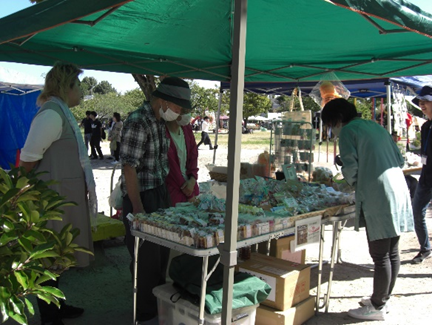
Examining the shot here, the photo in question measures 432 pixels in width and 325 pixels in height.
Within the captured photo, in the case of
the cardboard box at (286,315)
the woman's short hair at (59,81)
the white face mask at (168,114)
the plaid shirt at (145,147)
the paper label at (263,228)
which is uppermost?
the woman's short hair at (59,81)

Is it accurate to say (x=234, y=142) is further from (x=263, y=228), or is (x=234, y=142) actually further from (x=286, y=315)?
(x=286, y=315)

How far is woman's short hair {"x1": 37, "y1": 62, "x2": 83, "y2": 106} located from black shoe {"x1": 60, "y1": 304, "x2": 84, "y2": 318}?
1667mm

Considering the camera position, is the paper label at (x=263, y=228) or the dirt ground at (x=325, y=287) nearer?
the paper label at (x=263, y=228)

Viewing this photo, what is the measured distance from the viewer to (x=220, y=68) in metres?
5.34

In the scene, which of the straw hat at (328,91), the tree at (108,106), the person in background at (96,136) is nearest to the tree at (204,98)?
the tree at (108,106)

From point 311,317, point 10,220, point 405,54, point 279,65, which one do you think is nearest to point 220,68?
point 279,65

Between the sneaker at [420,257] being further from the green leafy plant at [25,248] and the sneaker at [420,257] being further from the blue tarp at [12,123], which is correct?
the blue tarp at [12,123]

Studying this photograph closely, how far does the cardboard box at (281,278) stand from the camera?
304 cm

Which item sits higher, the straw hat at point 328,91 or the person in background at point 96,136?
the straw hat at point 328,91

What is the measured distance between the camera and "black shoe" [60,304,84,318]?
3.22m

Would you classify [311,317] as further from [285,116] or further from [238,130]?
[285,116]

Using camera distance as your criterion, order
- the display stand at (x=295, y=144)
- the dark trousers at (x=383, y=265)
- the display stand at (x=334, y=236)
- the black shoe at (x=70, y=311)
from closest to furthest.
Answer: the dark trousers at (x=383, y=265) < the black shoe at (x=70, y=311) < the display stand at (x=334, y=236) < the display stand at (x=295, y=144)

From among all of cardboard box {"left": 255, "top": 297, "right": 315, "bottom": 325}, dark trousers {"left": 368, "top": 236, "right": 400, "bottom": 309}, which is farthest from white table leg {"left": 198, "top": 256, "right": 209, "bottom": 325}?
dark trousers {"left": 368, "top": 236, "right": 400, "bottom": 309}

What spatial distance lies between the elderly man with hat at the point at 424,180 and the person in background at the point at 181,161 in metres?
2.59
